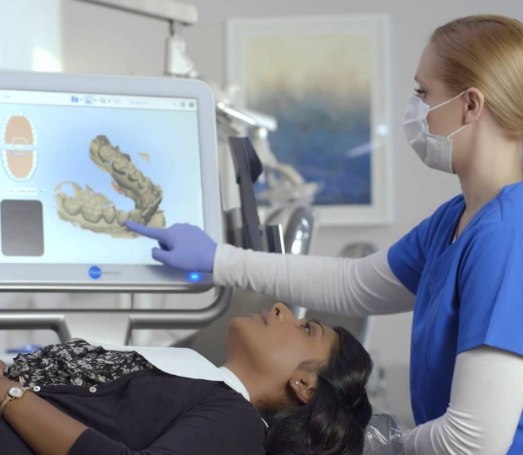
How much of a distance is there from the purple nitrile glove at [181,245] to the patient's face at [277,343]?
28cm

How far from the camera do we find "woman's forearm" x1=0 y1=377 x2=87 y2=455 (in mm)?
1288

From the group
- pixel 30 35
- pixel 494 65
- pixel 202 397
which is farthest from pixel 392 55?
pixel 202 397

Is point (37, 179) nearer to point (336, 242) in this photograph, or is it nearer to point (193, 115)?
Answer: point (193, 115)

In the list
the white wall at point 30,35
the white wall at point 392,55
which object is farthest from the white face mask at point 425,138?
the white wall at point 392,55

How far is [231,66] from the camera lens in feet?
16.0

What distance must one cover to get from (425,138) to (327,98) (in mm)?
3232

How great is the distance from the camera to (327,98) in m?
4.91

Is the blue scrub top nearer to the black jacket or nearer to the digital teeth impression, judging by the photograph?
the black jacket

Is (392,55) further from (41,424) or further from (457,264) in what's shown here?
(41,424)

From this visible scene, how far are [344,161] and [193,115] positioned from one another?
2.98 m

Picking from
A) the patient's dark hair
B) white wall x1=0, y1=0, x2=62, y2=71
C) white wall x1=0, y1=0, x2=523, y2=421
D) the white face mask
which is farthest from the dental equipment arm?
white wall x1=0, y1=0, x2=523, y2=421

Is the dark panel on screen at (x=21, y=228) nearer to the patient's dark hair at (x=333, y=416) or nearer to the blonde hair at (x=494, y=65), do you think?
the patient's dark hair at (x=333, y=416)

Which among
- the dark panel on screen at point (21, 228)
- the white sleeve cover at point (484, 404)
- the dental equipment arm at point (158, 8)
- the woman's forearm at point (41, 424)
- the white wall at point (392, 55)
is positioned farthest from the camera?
the white wall at point (392, 55)

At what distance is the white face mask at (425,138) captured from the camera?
65.9 inches
